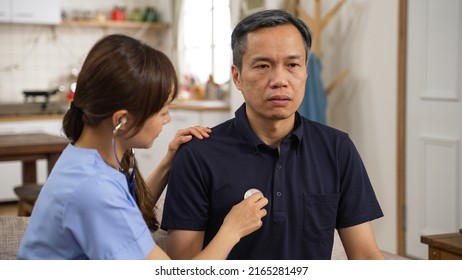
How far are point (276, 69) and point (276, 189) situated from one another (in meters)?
0.25

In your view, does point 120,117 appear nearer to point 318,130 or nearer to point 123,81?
point 123,81

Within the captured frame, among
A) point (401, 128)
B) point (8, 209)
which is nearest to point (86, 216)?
point (401, 128)

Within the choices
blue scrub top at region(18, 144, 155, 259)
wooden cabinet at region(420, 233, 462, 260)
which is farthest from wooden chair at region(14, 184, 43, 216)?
blue scrub top at region(18, 144, 155, 259)

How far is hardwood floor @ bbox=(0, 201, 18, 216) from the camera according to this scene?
518 cm

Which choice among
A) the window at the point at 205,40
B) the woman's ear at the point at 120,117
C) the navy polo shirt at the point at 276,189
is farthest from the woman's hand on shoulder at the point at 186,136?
the window at the point at 205,40

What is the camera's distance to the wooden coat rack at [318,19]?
3705mm

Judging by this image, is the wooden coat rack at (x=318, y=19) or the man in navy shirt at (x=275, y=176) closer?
the man in navy shirt at (x=275, y=176)

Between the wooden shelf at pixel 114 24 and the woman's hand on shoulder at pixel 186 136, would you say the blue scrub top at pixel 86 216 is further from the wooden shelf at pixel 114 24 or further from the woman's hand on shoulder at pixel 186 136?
the wooden shelf at pixel 114 24

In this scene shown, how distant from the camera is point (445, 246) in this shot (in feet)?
6.39

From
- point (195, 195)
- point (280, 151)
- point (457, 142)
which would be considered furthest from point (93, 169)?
point (457, 142)

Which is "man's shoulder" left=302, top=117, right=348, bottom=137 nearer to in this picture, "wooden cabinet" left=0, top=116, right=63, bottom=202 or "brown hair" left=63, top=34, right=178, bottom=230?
"brown hair" left=63, top=34, right=178, bottom=230

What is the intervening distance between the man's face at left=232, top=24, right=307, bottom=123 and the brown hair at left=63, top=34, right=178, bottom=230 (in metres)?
0.36

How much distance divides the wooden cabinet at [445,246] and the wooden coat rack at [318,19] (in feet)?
5.91

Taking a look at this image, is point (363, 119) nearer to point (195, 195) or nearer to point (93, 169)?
point (195, 195)
